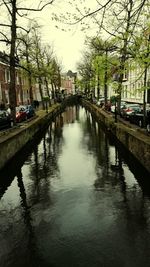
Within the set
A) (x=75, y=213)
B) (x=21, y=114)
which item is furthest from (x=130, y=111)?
(x=75, y=213)

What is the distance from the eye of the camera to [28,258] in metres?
7.71

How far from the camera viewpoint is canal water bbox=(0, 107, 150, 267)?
775 cm

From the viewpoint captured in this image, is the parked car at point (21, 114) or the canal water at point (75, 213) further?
the parked car at point (21, 114)

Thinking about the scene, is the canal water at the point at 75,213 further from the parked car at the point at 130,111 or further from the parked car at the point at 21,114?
the parked car at the point at 21,114

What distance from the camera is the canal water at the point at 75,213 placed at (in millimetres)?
7746

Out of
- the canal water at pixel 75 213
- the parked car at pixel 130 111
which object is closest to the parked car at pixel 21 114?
the parked car at pixel 130 111

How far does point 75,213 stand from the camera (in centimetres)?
1030

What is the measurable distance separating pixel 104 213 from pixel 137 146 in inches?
240

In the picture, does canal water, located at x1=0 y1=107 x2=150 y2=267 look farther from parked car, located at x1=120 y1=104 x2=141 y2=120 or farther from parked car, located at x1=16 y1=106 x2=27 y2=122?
parked car, located at x1=16 y1=106 x2=27 y2=122

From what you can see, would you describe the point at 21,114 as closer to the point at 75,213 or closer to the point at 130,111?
the point at 130,111

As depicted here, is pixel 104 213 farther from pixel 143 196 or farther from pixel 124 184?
pixel 124 184

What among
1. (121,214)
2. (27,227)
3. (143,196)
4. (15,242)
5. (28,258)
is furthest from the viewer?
(143,196)

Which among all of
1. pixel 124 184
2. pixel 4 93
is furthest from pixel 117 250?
pixel 4 93

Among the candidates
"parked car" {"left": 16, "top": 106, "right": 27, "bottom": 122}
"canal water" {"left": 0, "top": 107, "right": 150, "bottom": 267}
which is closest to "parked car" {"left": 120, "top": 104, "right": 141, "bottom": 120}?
"parked car" {"left": 16, "top": 106, "right": 27, "bottom": 122}
